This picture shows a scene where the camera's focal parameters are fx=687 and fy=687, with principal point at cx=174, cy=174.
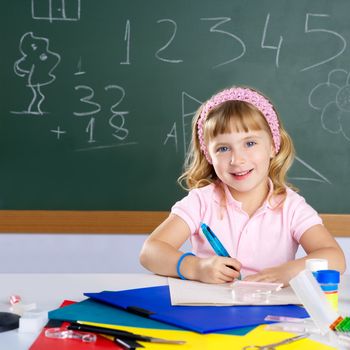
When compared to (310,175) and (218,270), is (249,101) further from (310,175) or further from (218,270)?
(310,175)

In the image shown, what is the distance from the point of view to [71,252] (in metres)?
3.00

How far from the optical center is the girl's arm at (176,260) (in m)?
1.59

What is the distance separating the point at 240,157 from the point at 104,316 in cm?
79

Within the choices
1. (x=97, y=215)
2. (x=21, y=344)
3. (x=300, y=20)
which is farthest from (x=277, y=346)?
(x=300, y=20)

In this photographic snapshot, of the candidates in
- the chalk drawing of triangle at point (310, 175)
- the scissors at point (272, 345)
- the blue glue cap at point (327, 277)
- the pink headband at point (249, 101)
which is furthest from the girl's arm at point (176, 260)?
the chalk drawing of triangle at point (310, 175)

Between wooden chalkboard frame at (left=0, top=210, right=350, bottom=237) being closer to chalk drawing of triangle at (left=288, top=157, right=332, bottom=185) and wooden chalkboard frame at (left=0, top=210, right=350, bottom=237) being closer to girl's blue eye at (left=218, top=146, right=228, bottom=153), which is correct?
chalk drawing of triangle at (left=288, top=157, right=332, bottom=185)

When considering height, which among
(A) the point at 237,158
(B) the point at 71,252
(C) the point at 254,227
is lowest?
(B) the point at 71,252

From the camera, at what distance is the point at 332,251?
1.73m

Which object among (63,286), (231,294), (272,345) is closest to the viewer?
(272,345)

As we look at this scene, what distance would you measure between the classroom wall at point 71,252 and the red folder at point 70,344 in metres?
1.88

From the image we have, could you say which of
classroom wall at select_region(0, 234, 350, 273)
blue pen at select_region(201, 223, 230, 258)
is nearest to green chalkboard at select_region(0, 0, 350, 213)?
classroom wall at select_region(0, 234, 350, 273)

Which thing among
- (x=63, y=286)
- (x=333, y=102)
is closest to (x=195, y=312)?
(x=63, y=286)

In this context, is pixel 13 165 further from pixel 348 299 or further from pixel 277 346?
pixel 277 346

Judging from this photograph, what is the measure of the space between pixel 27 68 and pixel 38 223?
0.67 metres
